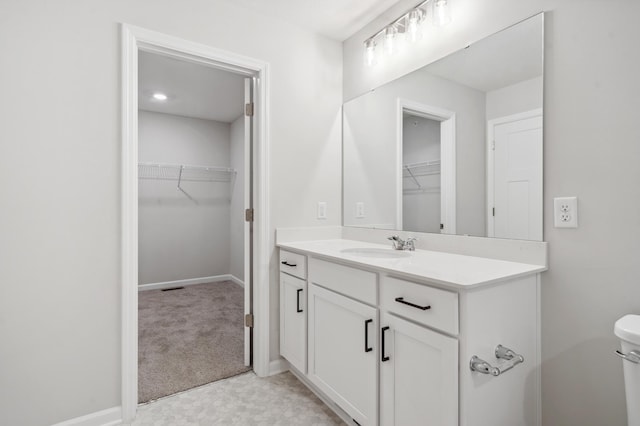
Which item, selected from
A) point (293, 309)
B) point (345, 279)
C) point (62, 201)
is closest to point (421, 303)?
point (345, 279)

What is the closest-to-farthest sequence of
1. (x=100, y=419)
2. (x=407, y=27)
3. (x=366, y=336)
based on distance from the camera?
(x=366, y=336), (x=100, y=419), (x=407, y=27)

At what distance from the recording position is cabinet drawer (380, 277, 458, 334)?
1061 millimetres

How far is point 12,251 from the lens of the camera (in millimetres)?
1478

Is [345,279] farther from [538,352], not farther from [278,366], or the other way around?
[278,366]

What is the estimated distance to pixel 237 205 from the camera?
185 inches

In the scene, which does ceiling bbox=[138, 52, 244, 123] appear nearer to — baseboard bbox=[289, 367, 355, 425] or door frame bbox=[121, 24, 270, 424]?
door frame bbox=[121, 24, 270, 424]

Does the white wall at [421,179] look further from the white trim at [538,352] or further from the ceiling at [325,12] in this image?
the ceiling at [325,12]

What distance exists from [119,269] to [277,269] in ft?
3.09

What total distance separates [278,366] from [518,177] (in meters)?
1.86

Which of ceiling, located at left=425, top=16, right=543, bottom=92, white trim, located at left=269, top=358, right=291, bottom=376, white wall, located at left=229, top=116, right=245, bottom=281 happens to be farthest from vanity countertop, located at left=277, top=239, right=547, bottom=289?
white wall, located at left=229, top=116, right=245, bottom=281

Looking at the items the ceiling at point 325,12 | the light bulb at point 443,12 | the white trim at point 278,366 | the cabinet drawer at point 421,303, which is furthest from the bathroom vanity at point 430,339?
the ceiling at point 325,12

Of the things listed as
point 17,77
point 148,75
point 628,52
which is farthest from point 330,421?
point 148,75

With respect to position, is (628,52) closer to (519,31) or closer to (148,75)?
(519,31)

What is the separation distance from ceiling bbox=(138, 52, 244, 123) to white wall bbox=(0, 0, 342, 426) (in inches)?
37.7
